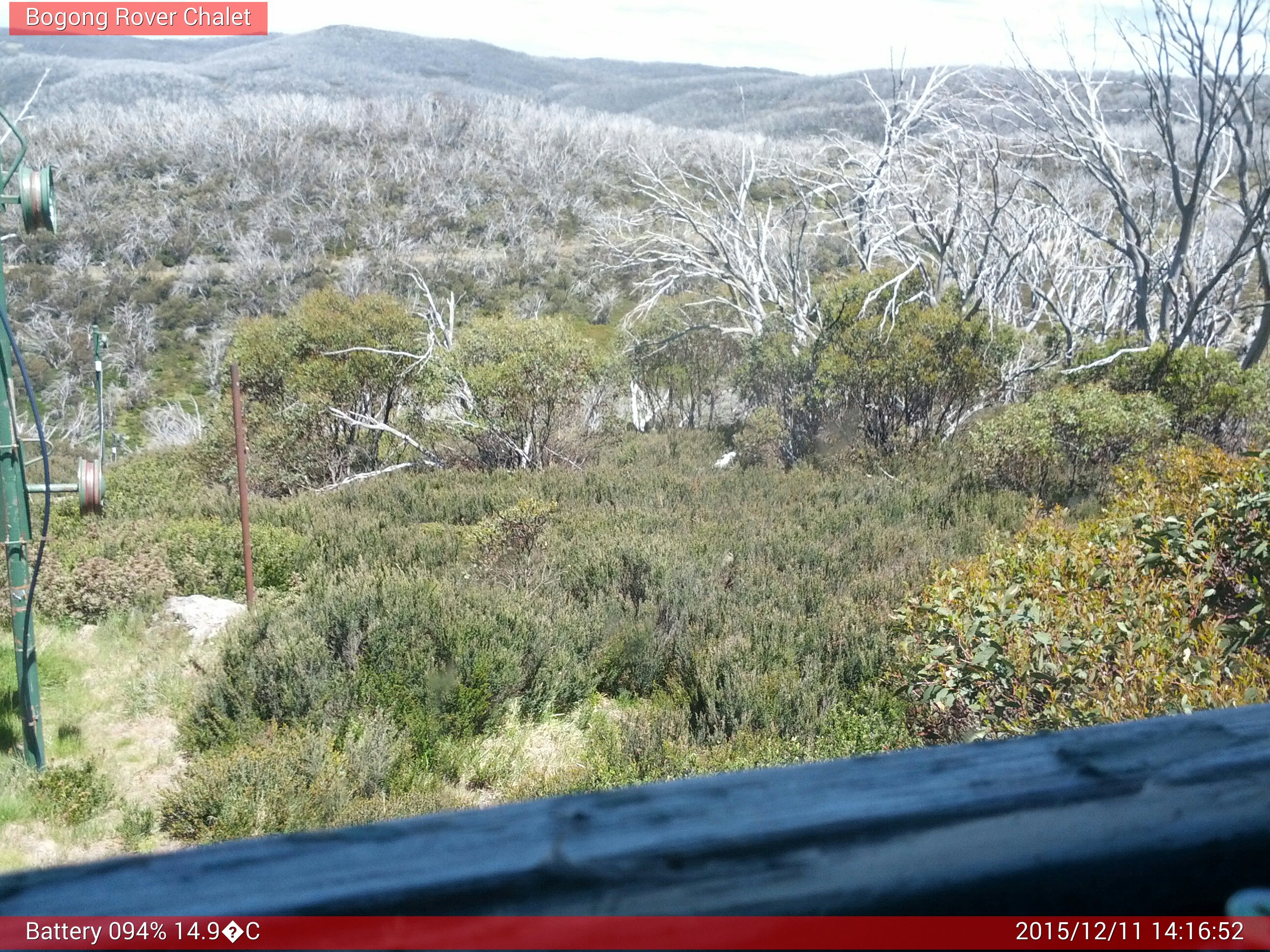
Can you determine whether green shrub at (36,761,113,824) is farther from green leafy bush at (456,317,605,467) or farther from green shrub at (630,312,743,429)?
green shrub at (630,312,743,429)

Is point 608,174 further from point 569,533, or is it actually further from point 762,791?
point 762,791

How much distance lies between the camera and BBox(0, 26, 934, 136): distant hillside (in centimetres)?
6606

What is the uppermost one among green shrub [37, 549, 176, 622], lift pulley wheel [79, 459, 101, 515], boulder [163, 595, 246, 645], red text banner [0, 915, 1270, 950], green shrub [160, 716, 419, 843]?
red text banner [0, 915, 1270, 950]

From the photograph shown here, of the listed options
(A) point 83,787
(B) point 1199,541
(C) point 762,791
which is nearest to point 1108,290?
(B) point 1199,541

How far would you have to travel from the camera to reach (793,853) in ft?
2.20

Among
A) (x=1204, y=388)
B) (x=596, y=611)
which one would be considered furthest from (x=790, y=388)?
(x=596, y=611)

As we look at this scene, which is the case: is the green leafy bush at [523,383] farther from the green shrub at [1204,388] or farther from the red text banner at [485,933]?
the red text banner at [485,933]

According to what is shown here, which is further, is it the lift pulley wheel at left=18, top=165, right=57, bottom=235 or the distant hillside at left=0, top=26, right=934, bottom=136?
the distant hillside at left=0, top=26, right=934, bottom=136

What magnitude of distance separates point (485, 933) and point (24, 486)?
5437 millimetres

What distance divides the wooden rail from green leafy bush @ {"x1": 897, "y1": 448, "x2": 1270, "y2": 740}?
289cm

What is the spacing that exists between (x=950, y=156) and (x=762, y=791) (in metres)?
14.1

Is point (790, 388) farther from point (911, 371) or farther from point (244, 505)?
point (244, 505)

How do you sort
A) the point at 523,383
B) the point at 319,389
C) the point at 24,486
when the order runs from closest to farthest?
the point at 24,486, the point at 523,383, the point at 319,389

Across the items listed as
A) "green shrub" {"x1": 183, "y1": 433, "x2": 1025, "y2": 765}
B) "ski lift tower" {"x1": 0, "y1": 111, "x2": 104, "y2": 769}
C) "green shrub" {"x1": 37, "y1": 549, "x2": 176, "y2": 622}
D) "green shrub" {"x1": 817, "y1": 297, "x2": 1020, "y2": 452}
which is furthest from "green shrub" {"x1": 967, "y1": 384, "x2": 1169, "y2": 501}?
"ski lift tower" {"x1": 0, "y1": 111, "x2": 104, "y2": 769}
